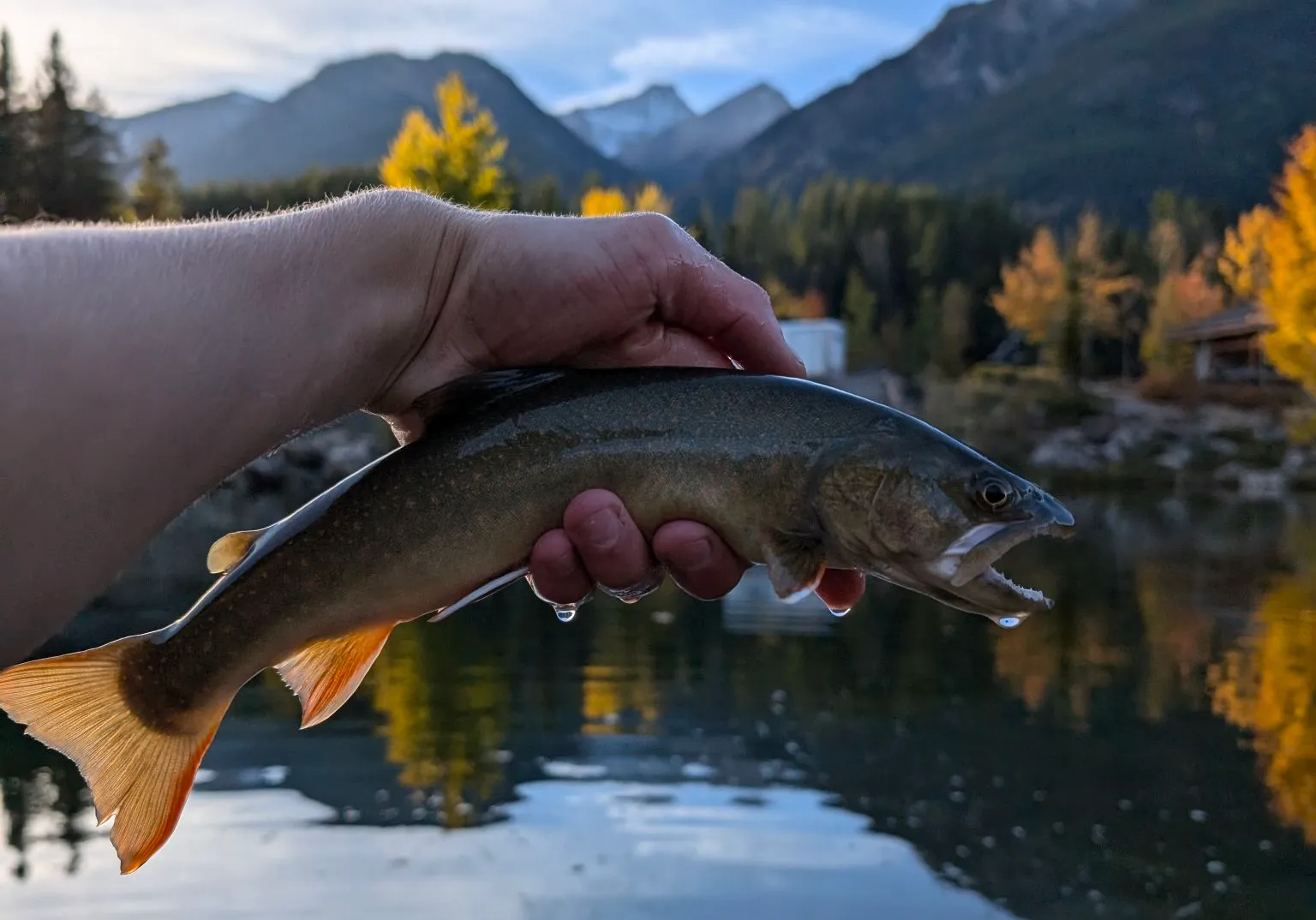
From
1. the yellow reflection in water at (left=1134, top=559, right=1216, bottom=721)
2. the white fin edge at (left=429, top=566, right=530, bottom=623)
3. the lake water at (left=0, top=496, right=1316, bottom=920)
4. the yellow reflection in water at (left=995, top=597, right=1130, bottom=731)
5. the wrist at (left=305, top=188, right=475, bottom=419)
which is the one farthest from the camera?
the yellow reflection in water at (left=1134, top=559, right=1216, bottom=721)

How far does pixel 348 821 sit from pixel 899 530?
5.87 meters

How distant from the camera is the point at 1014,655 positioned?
13.4 m

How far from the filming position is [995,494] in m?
3.06

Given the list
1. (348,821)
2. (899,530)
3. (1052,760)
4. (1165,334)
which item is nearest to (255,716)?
(348,821)

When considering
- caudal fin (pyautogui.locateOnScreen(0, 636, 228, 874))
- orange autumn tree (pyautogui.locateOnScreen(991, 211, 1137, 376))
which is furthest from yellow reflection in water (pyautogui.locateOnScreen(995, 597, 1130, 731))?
orange autumn tree (pyautogui.locateOnScreen(991, 211, 1137, 376))

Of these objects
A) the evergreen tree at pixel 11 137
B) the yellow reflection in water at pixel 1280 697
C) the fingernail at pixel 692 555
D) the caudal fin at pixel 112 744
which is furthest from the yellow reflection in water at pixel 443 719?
the evergreen tree at pixel 11 137

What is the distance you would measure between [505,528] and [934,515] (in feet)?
4.03

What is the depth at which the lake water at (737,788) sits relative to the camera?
6.81 m

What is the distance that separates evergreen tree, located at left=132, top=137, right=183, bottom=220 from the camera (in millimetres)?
68688

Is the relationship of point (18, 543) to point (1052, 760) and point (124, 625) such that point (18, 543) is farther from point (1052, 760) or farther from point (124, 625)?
point (124, 625)

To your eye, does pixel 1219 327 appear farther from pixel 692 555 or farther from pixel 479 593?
pixel 479 593

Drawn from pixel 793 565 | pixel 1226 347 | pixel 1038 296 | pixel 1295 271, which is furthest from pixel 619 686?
pixel 1226 347

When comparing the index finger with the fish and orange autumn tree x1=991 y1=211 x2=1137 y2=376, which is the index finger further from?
orange autumn tree x1=991 y1=211 x2=1137 y2=376

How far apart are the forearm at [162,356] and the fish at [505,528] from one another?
10.0 inches
